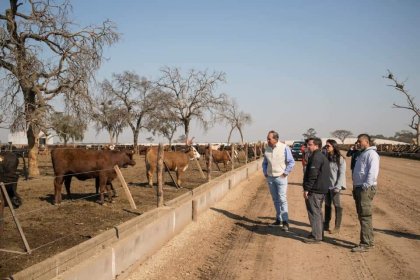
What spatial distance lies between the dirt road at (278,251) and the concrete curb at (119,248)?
19cm

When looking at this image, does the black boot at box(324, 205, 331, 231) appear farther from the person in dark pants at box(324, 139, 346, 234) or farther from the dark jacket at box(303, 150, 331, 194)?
the dark jacket at box(303, 150, 331, 194)

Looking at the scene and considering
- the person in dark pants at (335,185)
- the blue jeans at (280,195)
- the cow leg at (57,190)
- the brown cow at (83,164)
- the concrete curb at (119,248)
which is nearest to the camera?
the concrete curb at (119,248)

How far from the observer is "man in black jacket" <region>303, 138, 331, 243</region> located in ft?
24.6

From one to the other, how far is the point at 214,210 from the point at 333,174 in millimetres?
3823

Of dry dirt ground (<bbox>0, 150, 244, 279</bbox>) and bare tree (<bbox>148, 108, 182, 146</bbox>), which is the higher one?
bare tree (<bbox>148, 108, 182, 146</bbox>)

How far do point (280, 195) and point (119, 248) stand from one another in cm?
420

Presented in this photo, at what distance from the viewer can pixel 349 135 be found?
160m

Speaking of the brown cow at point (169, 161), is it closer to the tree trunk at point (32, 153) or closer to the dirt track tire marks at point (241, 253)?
the dirt track tire marks at point (241, 253)

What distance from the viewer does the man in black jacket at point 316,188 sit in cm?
750

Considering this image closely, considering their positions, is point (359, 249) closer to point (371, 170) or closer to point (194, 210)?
point (371, 170)

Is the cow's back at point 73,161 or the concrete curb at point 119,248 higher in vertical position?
the cow's back at point 73,161

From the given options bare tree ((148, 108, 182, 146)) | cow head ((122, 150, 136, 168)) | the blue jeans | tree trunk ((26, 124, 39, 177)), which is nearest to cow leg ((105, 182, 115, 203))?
cow head ((122, 150, 136, 168))

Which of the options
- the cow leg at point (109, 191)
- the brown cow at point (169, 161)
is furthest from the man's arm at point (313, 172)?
the brown cow at point (169, 161)

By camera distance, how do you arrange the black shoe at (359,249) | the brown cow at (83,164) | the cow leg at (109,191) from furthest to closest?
the brown cow at (83,164)
the cow leg at (109,191)
the black shoe at (359,249)
